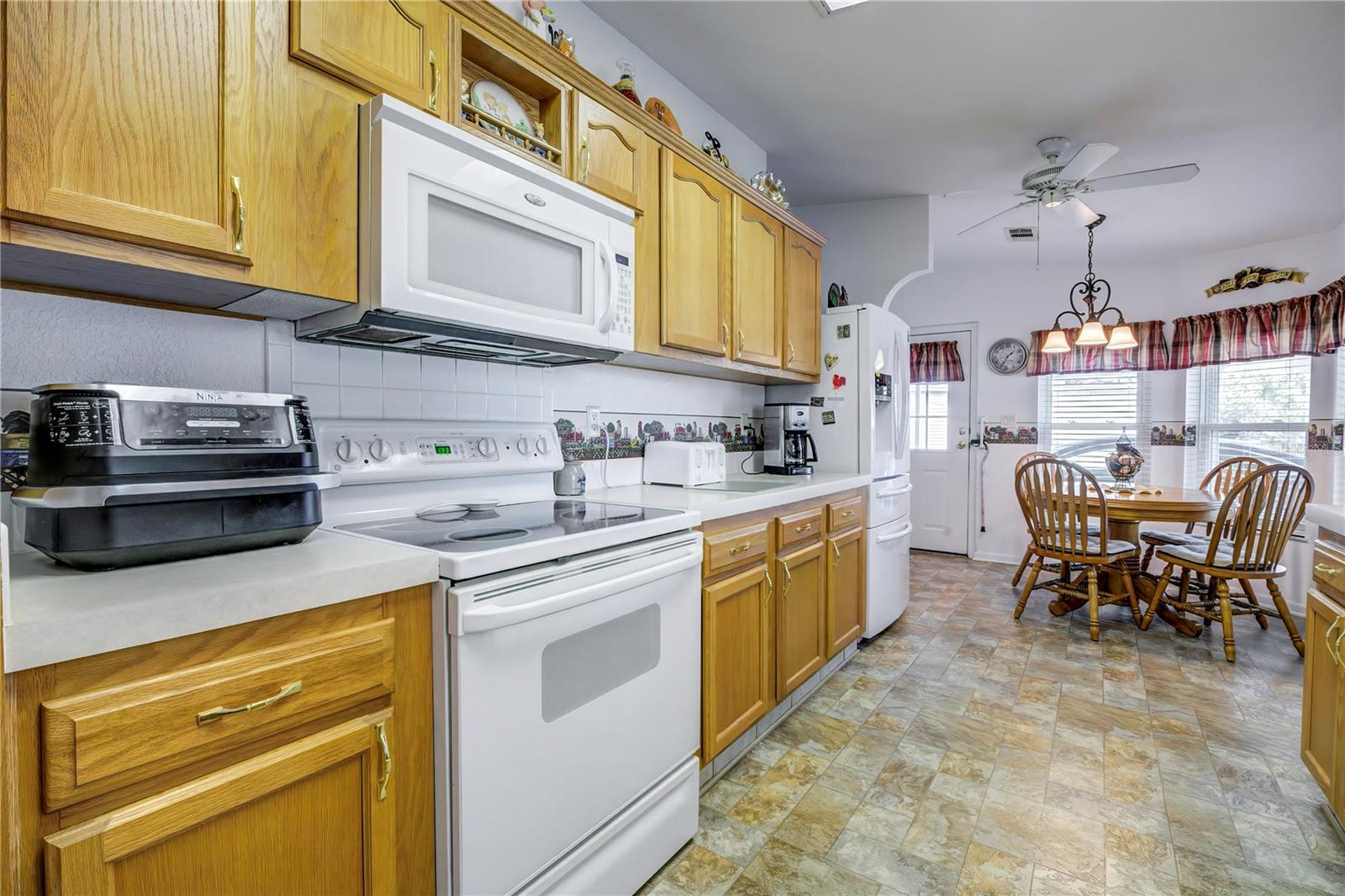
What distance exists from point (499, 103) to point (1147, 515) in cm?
378

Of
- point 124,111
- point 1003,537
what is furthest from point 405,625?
point 1003,537

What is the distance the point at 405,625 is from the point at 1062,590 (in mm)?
3865

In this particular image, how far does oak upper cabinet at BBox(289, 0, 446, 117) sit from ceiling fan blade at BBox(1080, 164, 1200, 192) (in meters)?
2.95

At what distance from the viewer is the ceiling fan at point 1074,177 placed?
2.73 metres

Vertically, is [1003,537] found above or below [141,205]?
below

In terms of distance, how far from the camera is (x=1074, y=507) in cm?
364

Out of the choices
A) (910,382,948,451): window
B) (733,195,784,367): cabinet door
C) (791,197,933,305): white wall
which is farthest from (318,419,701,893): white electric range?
(910,382,948,451): window

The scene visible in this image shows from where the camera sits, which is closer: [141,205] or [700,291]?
[141,205]

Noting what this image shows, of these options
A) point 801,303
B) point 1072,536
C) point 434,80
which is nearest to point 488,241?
point 434,80

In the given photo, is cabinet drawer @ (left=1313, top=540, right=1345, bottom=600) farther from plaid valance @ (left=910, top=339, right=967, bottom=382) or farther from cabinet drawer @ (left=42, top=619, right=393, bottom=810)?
plaid valance @ (left=910, top=339, right=967, bottom=382)

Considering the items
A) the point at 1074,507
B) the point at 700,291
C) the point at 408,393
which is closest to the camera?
the point at 408,393

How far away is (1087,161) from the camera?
2.76 meters

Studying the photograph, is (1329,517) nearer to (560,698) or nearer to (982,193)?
(560,698)

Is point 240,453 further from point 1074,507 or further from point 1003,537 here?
point 1003,537
